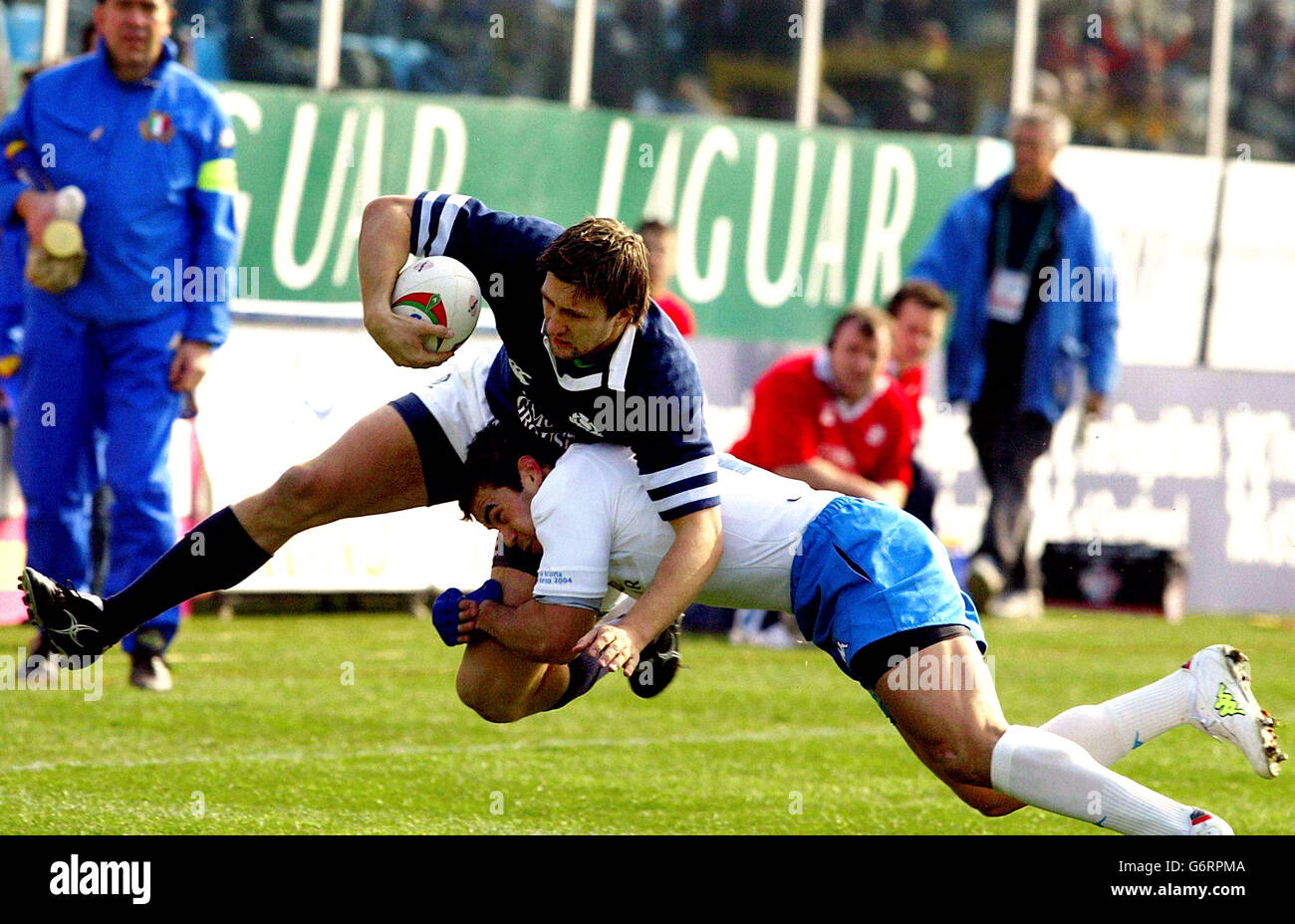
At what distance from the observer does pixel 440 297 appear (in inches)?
197

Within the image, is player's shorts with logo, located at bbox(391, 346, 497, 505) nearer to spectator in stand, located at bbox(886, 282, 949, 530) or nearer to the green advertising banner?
spectator in stand, located at bbox(886, 282, 949, 530)

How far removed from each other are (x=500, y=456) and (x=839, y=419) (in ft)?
14.3

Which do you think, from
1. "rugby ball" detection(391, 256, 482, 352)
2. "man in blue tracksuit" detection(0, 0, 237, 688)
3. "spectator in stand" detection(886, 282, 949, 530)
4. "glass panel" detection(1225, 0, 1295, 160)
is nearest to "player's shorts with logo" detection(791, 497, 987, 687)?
"rugby ball" detection(391, 256, 482, 352)

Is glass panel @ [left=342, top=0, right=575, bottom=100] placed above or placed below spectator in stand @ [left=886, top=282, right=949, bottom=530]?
above

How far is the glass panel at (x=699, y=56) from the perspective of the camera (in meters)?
12.6

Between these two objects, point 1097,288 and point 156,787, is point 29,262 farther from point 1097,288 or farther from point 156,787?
point 1097,288

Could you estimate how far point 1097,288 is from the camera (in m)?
11.2

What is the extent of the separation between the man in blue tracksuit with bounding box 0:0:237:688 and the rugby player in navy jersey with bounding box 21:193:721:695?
71.1 inches

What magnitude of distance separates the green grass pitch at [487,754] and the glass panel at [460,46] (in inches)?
155

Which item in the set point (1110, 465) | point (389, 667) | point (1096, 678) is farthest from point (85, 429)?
point (1110, 465)

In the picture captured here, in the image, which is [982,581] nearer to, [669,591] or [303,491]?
Answer: [303,491]

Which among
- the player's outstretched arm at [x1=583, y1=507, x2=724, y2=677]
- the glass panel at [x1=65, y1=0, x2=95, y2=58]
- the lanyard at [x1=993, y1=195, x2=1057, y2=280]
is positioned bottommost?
the player's outstretched arm at [x1=583, y1=507, x2=724, y2=677]

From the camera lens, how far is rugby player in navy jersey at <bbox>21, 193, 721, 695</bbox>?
15.5ft
